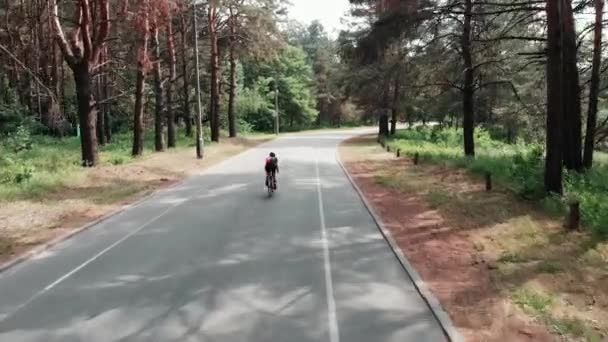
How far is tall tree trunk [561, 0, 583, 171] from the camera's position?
63.2 ft

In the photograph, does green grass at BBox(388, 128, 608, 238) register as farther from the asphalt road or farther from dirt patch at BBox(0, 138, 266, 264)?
dirt patch at BBox(0, 138, 266, 264)

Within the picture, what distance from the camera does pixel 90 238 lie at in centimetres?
1283

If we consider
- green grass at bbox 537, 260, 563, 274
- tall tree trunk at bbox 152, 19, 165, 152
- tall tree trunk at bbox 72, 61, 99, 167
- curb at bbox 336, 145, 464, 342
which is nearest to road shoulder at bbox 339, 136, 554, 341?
curb at bbox 336, 145, 464, 342

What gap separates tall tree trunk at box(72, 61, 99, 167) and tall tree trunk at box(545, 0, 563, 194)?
17.0m

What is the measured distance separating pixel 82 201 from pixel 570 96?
16.2 m

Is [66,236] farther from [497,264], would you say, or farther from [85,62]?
[85,62]

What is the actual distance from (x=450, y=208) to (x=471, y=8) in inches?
472

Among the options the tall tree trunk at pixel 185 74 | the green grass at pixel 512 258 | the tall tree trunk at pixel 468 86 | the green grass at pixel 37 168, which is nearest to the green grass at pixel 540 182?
the tall tree trunk at pixel 468 86

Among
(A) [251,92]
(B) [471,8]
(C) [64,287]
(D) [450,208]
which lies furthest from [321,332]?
(A) [251,92]

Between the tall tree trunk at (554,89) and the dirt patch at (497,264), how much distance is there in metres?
1.32

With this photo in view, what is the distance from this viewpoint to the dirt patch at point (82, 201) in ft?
42.8

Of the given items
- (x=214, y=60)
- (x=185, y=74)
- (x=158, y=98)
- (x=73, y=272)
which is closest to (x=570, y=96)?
(x=73, y=272)

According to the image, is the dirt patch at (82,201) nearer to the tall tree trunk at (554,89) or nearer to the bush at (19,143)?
the bush at (19,143)

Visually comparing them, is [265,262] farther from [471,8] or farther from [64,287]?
[471,8]
